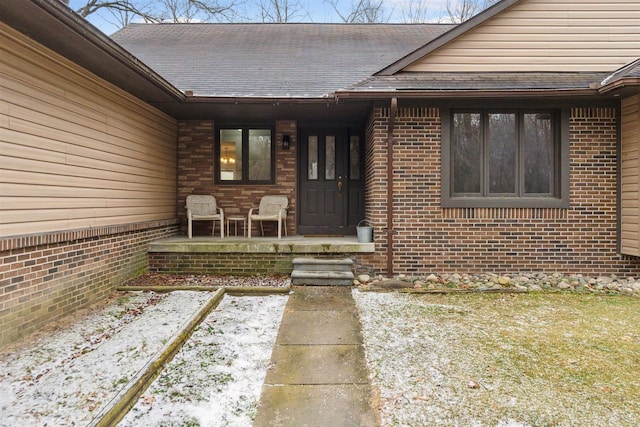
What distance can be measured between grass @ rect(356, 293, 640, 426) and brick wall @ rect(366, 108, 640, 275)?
96 centimetres

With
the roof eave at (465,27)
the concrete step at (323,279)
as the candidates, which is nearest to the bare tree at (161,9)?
the roof eave at (465,27)

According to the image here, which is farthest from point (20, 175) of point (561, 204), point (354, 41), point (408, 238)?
point (354, 41)

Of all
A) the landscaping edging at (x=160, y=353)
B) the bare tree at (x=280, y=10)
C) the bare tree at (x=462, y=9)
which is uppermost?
the bare tree at (x=280, y=10)

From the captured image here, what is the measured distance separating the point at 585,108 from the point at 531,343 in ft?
12.4

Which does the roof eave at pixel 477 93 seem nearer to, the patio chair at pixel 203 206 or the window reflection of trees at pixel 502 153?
the window reflection of trees at pixel 502 153

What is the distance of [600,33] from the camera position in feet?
16.8

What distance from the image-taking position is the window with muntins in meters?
6.45

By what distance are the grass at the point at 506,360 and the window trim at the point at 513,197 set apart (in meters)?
1.42

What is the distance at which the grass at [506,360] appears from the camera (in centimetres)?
197

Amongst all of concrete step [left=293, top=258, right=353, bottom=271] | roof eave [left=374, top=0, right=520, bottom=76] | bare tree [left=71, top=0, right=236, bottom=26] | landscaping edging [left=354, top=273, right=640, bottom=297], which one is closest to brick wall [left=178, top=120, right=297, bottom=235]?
concrete step [left=293, top=258, right=353, bottom=271]

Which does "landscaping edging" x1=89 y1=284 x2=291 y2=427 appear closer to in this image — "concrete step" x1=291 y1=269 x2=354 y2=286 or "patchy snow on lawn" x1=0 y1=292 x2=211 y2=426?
"patchy snow on lawn" x1=0 y1=292 x2=211 y2=426

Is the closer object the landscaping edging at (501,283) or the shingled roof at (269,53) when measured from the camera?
the landscaping edging at (501,283)

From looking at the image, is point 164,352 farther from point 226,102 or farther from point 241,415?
point 226,102

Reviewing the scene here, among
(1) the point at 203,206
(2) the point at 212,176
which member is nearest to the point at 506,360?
(1) the point at 203,206
